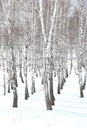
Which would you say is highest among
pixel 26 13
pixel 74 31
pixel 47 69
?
pixel 26 13

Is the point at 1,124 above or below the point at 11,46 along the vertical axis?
below

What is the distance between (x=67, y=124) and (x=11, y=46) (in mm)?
6435

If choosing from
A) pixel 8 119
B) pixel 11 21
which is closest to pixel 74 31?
pixel 11 21

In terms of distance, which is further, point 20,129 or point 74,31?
point 74,31

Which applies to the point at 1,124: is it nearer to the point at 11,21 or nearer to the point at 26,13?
the point at 11,21

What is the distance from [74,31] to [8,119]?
33198mm

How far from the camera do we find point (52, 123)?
1063 cm

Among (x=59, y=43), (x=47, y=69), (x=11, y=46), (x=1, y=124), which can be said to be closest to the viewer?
(x=1, y=124)

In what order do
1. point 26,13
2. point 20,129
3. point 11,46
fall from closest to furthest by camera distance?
point 20,129
point 11,46
point 26,13

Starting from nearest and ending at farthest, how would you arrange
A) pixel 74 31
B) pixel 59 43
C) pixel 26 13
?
pixel 26 13 → pixel 59 43 → pixel 74 31

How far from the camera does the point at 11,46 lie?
15.9 meters

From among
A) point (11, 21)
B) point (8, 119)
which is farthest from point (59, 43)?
point (8, 119)

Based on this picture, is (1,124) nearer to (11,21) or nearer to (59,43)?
(11,21)

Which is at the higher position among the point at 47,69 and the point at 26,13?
the point at 26,13
